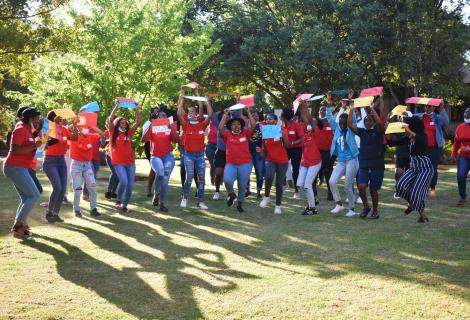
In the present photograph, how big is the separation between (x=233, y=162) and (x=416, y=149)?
325 cm

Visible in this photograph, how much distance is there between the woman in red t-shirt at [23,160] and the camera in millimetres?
7469

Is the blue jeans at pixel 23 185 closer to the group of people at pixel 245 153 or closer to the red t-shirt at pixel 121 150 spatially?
the group of people at pixel 245 153

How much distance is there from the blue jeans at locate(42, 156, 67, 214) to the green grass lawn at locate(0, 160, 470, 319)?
0.41 metres

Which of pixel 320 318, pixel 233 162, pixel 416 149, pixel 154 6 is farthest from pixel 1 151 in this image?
pixel 320 318

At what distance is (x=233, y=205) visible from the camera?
35.6ft

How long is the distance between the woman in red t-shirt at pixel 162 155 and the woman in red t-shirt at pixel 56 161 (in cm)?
171

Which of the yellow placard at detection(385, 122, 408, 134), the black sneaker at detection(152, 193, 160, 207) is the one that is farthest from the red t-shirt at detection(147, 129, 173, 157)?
the yellow placard at detection(385, 122, 408, 134)

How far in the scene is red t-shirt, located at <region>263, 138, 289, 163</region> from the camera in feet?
32.4

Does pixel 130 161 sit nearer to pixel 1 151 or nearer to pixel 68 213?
pixel 68 213

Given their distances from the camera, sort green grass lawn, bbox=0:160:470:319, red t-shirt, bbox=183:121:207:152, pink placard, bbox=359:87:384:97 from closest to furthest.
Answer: green grass lawn, bbox=0:160:470:319
pink placard, bbox=359:87:384:97
red t-shirt, bbox=183:121:207:152

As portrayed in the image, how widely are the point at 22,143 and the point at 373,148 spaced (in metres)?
5.56

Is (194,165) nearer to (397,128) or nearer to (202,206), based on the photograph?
(202,206)

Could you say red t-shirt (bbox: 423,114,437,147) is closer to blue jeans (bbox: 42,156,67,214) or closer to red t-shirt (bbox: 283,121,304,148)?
red t-shirt (bbox: 283,121,304,148)

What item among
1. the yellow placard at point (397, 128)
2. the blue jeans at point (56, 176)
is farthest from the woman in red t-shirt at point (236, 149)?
the blue jeans at point (56, 176)
